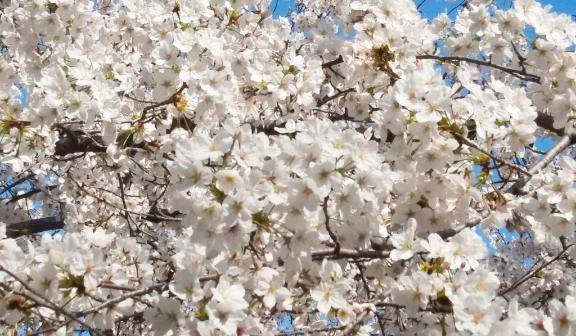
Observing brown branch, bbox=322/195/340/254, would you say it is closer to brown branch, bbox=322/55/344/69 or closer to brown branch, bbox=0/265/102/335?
brown branch, bbox=0/265/102/335

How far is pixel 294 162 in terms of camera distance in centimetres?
250

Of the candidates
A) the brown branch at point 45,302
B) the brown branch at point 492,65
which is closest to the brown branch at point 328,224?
the brown branch at point 45,302

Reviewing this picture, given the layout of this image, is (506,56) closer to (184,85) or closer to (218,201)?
(184,85)

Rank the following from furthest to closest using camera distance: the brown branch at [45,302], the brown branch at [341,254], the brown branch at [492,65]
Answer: the brown branch at [492,65] → the brown branch at [341,254] → the brown branch at [45,302]

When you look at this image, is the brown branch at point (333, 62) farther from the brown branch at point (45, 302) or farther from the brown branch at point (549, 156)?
the brown branch at point (45, 302)

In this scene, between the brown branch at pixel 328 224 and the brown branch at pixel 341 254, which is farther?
the brown branch at pixel 341 254

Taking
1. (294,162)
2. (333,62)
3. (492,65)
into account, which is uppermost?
(294,162)

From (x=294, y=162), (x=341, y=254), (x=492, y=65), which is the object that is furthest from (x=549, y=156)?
(x=294, y=162)

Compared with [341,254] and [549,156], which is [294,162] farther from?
[549,156]

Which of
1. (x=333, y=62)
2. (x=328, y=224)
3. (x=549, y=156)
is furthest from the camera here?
(x=333, y=62)

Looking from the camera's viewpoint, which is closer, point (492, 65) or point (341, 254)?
point (341, 254)

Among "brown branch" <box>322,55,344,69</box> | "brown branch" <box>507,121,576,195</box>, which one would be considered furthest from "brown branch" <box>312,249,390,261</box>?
"brown branch" <box>322,55,344,69</box>

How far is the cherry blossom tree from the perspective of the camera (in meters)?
2.50

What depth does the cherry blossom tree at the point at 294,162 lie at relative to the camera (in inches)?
98.3
